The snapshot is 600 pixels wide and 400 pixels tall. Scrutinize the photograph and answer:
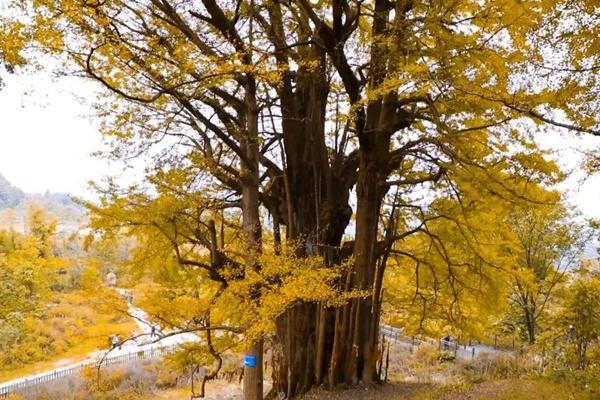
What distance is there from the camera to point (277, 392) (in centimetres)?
845

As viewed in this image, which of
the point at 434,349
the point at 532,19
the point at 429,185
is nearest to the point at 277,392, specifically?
the point at 429,185

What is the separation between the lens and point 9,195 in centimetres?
12862

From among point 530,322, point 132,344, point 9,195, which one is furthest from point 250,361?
point 9,195

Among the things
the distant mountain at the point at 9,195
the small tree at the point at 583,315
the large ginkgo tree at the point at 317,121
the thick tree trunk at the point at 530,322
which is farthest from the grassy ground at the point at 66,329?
the distant mountain at the point at 9,195

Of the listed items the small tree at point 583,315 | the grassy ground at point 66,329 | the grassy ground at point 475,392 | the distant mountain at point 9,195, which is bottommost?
the grassy ground at point 66,329

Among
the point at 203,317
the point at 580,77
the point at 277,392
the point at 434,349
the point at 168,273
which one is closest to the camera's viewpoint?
the point at 580,77

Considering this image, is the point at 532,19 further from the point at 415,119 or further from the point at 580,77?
the point at 415,119

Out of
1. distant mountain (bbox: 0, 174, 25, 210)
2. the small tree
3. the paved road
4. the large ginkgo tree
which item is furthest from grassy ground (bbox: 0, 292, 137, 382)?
distant mountain (bbox: 0, 174, 25, 210)

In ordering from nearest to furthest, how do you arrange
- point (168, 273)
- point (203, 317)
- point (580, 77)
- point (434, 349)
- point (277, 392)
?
point (580, 77) → point (203, 317) → point (277, 392) → point (168, 273) → point (434, 349)

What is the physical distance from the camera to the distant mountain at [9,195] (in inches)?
4806

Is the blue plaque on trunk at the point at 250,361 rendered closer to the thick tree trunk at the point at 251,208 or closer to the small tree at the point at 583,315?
the thick tree trunk at the point at 251,208

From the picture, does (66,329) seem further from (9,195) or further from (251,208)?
(9,195)

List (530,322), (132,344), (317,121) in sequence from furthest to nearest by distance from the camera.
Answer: (132,344) < (530,322) < (317,121)

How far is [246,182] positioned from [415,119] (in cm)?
356
